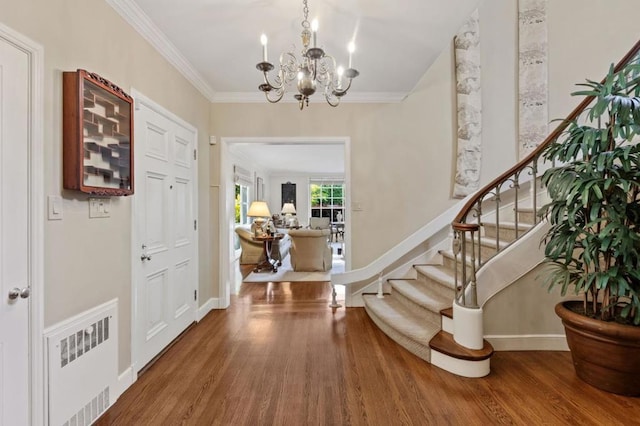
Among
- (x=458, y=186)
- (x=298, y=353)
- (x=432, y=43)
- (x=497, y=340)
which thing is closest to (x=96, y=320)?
(x=298, y=353)

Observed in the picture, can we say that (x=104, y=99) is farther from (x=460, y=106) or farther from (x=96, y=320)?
(x=460, y=106)

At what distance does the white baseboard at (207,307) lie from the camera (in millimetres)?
3205

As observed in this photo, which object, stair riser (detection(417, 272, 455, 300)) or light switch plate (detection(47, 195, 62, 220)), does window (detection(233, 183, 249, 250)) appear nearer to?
stair riser (detection(417, 272, 455, 300))

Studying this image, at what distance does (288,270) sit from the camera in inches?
223

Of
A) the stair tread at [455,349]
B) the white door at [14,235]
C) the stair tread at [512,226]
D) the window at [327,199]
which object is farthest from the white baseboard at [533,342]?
the window at [327,199]

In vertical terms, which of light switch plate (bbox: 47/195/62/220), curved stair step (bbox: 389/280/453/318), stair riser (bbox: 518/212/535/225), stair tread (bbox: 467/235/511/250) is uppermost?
light switch plate (bbox: 47/195/62/220)

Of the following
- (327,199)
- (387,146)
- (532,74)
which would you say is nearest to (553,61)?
(532,74)

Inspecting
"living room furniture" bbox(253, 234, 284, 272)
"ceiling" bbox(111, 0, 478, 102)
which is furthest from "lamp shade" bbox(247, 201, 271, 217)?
"ceiling" bbox(111, 0, 478, 102)

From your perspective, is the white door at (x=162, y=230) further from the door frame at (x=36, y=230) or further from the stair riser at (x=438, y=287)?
the stair riser at (x=438, y=287)

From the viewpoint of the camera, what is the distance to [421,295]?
9.64 feet

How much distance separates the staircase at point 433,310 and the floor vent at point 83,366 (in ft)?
7.11

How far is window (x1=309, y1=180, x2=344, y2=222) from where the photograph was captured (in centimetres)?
1129

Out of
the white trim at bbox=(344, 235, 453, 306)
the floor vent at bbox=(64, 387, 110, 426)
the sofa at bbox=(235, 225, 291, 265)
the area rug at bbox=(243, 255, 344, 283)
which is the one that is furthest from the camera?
the sofa at bbox=(235, 225, 291, 265)

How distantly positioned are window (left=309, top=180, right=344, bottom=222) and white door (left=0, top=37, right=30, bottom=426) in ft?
32.8
